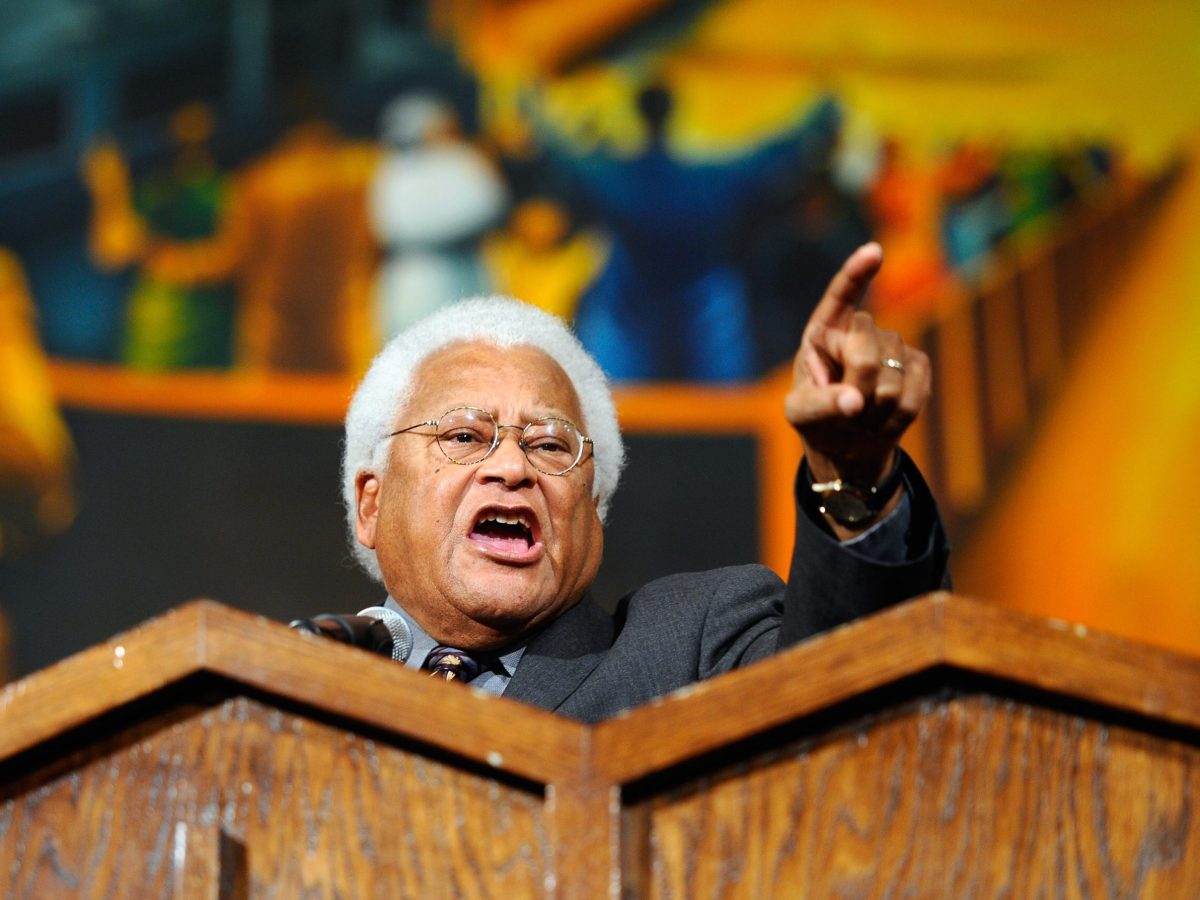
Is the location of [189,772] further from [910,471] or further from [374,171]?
[374,171]

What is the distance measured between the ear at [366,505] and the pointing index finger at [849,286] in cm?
104

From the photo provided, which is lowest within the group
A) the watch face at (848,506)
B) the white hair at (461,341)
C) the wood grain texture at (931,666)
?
the wood grain texture at (931,666)

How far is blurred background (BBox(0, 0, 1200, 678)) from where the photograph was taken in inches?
137

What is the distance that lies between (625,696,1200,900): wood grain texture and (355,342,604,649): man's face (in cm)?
95

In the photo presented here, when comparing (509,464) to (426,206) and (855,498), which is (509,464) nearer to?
(855,498)

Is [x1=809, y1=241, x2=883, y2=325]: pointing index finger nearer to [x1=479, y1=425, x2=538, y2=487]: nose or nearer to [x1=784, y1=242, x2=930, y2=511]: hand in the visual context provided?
[x1=784, y1=242, x2=930, y2=511]: hand

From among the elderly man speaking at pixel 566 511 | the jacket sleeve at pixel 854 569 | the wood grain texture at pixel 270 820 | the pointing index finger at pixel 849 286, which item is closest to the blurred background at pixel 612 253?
the elderly man speaking at pixel 566 511

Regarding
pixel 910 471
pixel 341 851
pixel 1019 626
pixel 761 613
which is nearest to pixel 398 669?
pixel 341 851

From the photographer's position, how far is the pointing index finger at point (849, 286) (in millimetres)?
1160

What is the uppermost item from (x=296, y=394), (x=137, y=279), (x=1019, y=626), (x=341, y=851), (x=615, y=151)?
(x=615, y=151)

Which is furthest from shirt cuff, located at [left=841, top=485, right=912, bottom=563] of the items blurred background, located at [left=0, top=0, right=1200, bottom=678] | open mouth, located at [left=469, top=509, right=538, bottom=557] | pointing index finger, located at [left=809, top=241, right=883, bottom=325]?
blurred background, located at [left=0, top=0, right=1200, bottom=678]

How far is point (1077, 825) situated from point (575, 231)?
9.56 feet

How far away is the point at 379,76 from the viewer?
374 cm

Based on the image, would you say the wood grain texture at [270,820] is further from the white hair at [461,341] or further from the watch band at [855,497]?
the white hair at [461,341]
